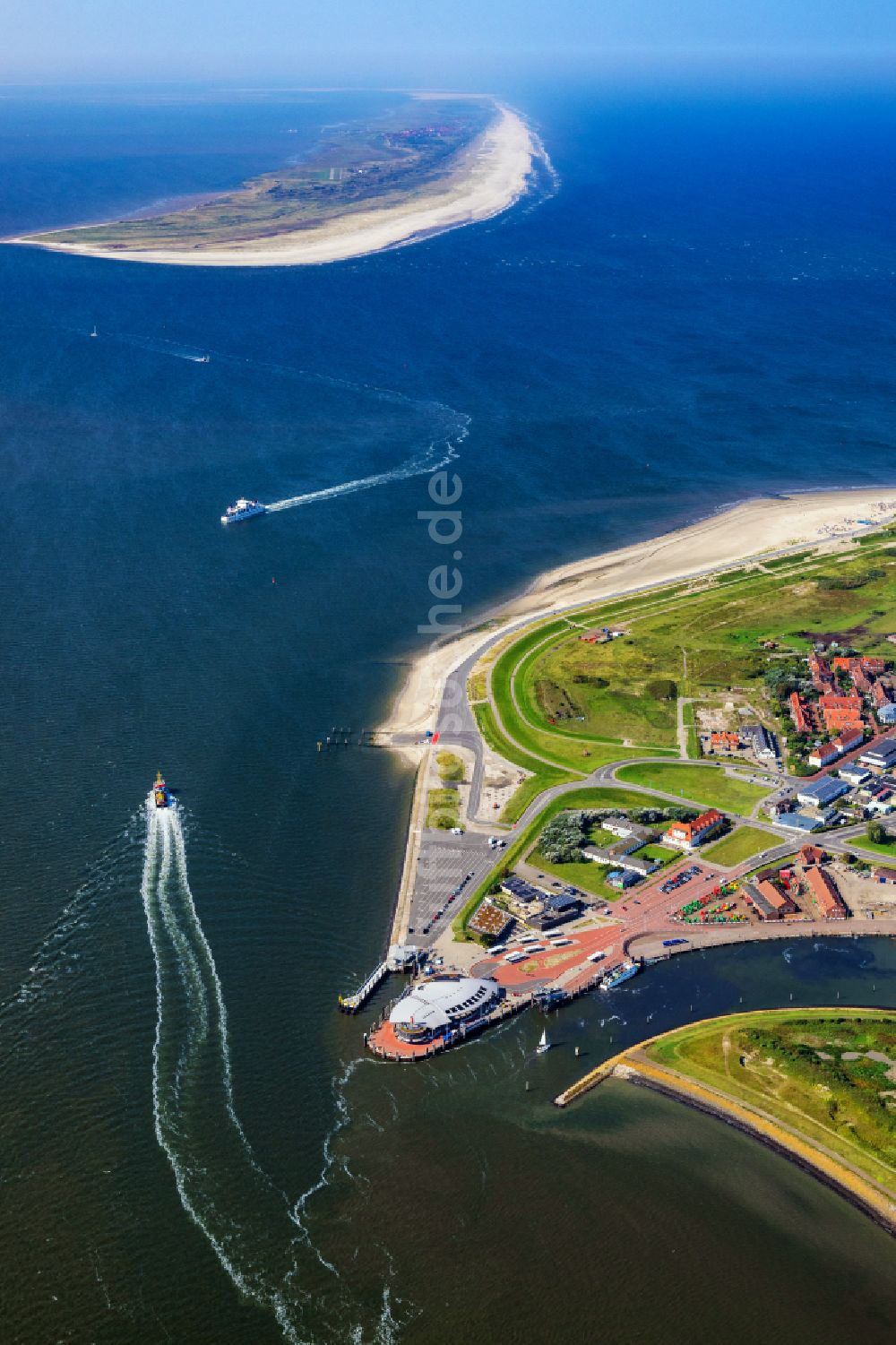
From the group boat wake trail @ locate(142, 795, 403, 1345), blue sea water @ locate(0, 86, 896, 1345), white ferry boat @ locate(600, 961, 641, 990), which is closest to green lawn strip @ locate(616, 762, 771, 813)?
blue sea water @ locate(0, 86, 896, 1345)

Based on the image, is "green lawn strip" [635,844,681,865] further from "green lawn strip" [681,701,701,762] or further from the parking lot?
"green lawn strip" [681,701,701,762]

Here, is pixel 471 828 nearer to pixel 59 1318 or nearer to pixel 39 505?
pixel 59 1318

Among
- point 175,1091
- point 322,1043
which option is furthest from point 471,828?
point 175,1091

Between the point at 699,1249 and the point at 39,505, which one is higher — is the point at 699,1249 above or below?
below

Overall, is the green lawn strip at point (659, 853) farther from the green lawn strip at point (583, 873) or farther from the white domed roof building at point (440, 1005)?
the white domed roof building at point (440, 1005)

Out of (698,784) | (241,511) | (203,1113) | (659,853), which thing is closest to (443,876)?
(659,853)

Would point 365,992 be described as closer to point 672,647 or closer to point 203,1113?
point 203,1113

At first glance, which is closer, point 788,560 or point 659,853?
point 659,853
